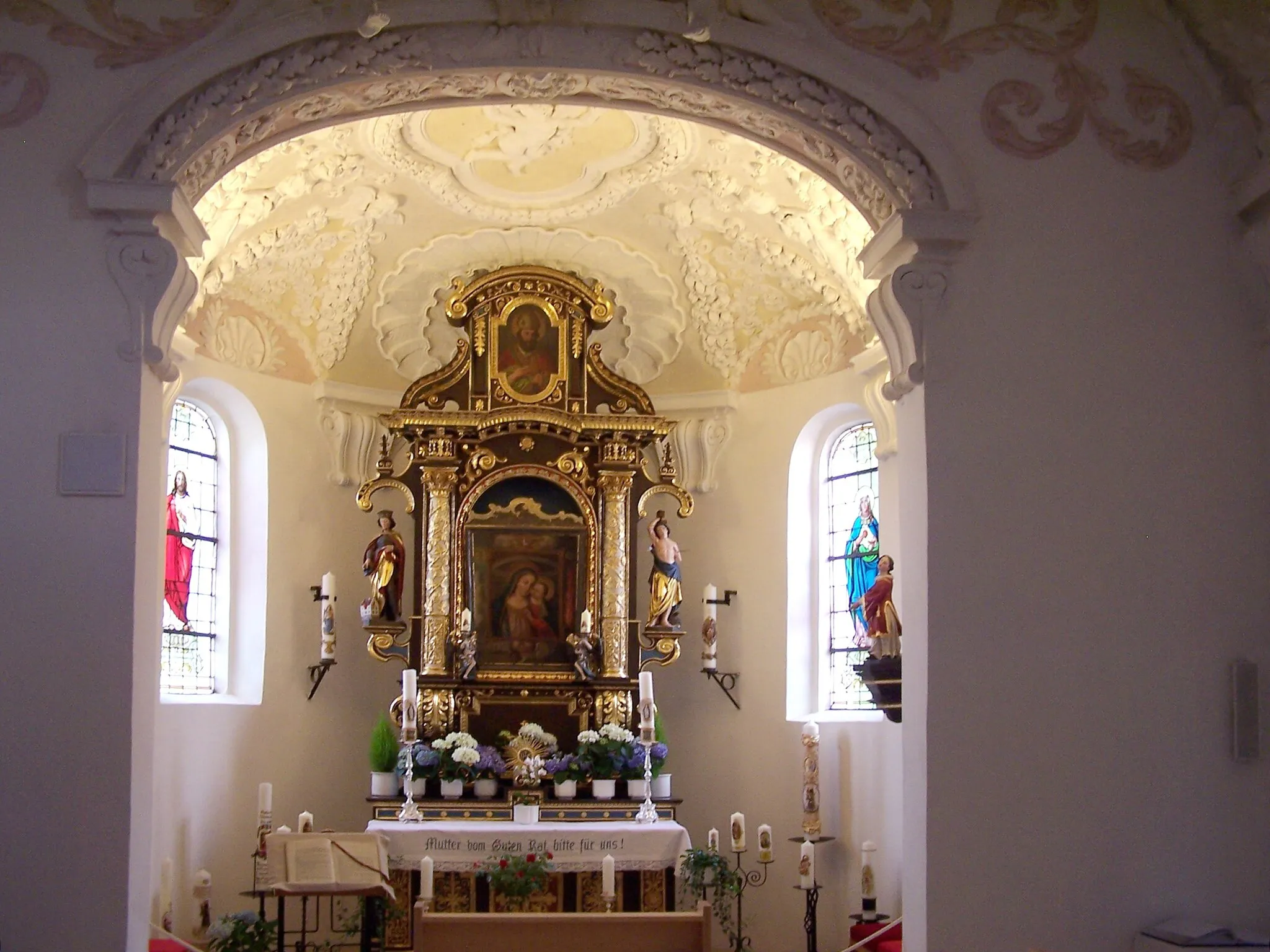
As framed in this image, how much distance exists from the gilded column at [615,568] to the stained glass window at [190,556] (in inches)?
112

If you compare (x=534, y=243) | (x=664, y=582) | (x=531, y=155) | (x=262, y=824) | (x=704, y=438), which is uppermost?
(x=531, y=155)

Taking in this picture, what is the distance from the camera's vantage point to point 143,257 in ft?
22.8

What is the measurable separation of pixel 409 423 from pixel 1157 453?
5933mm

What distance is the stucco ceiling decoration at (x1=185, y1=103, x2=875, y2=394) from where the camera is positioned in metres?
10.7

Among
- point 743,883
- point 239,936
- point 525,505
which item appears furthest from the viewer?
point 525,505

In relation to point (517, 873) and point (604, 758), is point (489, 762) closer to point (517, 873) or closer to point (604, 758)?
point (604, 758)

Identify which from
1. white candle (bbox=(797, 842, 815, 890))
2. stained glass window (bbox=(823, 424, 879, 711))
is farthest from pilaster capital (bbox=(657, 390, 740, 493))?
white candle (bbox=(797, 842, 815, 890))

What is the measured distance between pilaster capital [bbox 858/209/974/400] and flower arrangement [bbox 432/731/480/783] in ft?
15.8

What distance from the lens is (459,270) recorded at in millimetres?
12367

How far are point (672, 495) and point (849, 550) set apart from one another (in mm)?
1372

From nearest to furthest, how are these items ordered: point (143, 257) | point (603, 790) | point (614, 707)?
point (143, 257), point (603, 790), point (614, 707)

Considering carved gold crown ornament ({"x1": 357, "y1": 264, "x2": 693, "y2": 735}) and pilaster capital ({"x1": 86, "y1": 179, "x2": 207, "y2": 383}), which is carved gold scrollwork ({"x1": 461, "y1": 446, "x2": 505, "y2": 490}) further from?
pilaster capital ({"x1": 86, "y1": 179, "x2": 207, "y2": 383})

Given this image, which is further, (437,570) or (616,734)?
(437,570)

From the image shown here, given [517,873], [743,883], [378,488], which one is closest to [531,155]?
[378,488]
